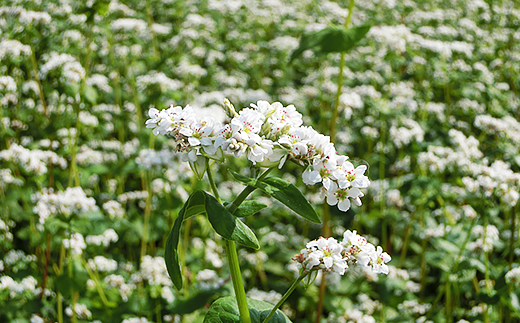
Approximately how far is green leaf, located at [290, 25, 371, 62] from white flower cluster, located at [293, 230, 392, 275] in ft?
5.25

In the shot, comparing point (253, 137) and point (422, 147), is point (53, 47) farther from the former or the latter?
point (253, 137)

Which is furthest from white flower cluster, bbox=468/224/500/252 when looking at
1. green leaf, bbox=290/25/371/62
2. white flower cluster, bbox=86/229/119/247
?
white flower cluster, bbox=86/229/119/247

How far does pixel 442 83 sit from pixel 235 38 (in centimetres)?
312

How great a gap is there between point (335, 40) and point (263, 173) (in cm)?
162

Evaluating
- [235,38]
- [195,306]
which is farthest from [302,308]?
[235,38]

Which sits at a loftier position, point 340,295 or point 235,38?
point 235,38

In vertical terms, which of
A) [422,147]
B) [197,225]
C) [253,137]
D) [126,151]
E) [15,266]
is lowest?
[197,225]

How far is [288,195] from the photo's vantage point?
1.32m

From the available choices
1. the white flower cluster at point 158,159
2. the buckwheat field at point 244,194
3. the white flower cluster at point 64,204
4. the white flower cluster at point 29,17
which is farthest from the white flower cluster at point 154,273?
the white flower cluster at point 29,17

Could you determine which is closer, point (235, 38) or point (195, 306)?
point (195, 306)

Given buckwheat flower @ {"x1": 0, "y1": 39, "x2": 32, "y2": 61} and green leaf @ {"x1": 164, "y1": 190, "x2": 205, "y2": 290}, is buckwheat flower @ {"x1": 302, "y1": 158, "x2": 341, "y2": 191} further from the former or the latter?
buckwheat flower @ {"x1": 0, "y1": 39, "x2": 32, "y2": 61}

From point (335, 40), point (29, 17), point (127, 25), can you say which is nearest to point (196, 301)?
point (335, 40)

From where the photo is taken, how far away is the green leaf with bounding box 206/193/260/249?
1.26 m

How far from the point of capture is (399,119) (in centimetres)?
458
